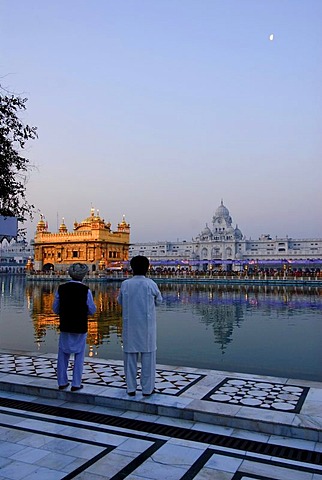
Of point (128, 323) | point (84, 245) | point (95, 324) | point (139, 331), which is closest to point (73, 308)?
point (128, 323)

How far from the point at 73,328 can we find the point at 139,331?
2.47 ft

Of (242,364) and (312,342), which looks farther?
(312,342)

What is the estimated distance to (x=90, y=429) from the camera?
157 inches

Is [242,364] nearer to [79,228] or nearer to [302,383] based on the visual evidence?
[302,383]

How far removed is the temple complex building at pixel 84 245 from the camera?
174 feet

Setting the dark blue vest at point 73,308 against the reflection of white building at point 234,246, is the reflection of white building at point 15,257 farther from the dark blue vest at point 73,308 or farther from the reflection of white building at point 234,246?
the dark blue vest at point 73,308

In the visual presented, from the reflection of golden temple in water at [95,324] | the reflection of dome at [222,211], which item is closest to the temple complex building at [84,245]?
the reflection of golden temple in water at [95,324]

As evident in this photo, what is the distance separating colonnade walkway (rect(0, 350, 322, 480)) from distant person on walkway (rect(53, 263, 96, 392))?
0.18 metres

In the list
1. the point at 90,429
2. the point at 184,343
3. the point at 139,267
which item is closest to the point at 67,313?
the point at 139,267

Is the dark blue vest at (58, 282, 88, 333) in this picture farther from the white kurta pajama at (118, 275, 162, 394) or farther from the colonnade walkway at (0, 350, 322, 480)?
the colonnade walkway at (0, 350, 322, 480)

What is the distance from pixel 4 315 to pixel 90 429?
503 inches

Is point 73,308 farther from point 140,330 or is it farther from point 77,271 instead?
point 140,330

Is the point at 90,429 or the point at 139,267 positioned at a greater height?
the point at 139,267

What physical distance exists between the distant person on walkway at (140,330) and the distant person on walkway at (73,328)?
47 cm
